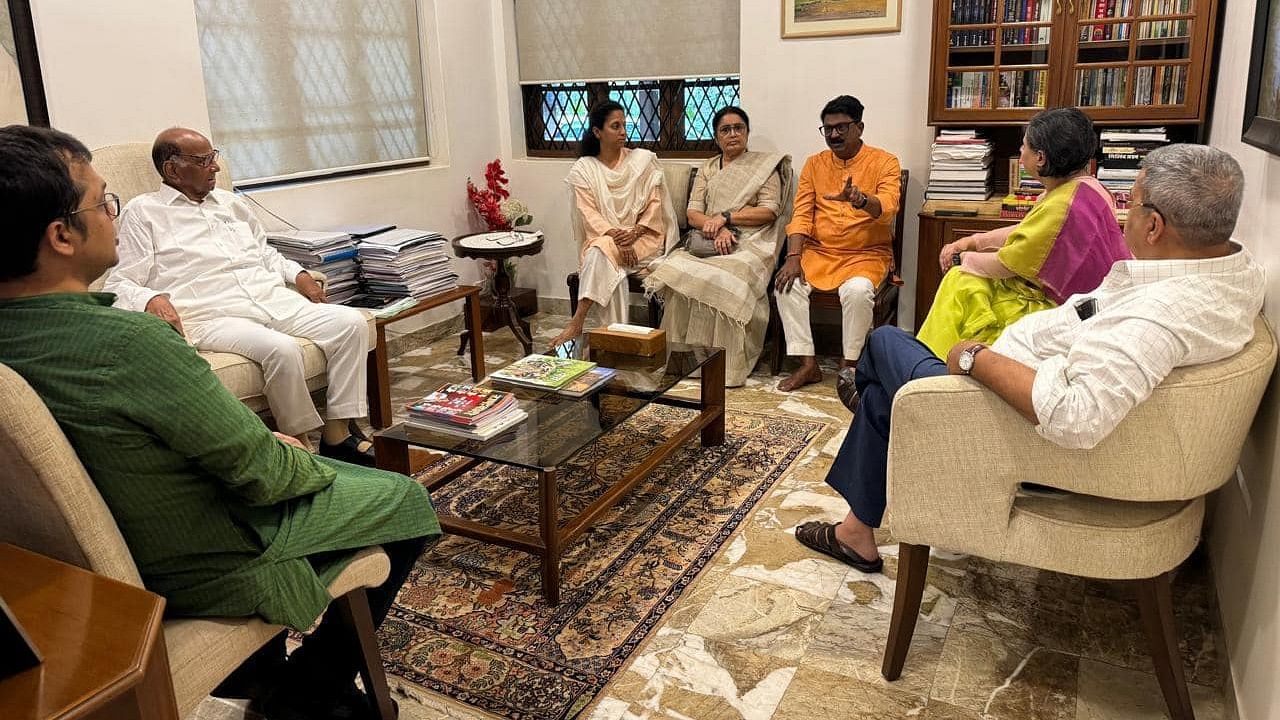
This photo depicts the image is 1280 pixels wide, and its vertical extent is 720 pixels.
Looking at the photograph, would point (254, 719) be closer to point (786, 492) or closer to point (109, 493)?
point (109, 493)

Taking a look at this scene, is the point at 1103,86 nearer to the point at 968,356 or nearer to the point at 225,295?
the point at 968,356

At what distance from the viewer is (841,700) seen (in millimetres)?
2031

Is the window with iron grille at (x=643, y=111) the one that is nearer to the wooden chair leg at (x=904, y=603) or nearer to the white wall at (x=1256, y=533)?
the white wall at (x=1256, y=533)

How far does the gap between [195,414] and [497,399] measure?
1335 mm

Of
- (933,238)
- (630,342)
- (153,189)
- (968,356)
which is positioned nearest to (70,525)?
(968,356)

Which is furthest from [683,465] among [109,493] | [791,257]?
[109,493]

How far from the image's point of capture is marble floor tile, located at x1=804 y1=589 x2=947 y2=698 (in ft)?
6.89

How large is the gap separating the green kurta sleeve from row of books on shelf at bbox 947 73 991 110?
3398mm

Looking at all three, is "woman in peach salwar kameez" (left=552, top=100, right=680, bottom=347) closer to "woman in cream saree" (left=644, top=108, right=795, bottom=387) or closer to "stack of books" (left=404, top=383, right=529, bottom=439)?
"woman in cream saree" (left=644, top=108, right=795, bottom=387)

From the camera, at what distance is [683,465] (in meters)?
3.34

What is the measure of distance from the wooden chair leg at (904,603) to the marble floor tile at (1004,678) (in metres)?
0.10

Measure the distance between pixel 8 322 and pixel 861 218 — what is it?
341 cm

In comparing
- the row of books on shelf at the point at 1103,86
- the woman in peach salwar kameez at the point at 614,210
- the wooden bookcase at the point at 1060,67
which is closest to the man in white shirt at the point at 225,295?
the woman in peach salwar kameez at the point at 614,210

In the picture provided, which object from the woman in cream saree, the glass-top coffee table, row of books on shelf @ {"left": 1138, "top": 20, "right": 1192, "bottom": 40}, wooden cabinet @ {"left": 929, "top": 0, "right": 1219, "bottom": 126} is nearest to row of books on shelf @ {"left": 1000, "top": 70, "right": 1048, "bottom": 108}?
wooden cabinet @ {"left": 929, "top": 0, "right": 1219, "bottom": 126}
